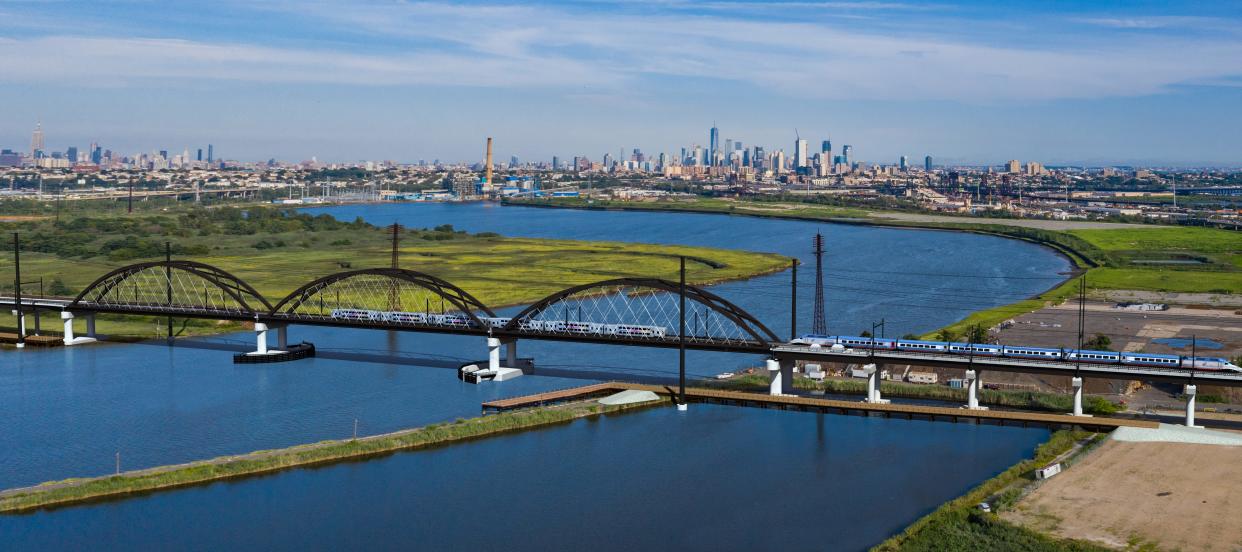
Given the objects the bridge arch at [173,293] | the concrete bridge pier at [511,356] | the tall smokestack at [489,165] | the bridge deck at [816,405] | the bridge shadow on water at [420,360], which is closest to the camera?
the bridge deck at [816,405]

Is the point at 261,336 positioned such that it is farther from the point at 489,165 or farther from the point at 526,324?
the point at 489,165

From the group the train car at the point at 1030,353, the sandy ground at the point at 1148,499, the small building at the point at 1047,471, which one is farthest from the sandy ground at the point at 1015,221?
the small building at the point at 1047,471

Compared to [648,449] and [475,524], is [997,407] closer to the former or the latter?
[648,449]

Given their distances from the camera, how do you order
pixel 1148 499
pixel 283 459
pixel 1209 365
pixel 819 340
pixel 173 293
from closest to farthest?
pixel 1148 499 < pixel 283 459 < pixel 1209 365 < pixel 819 340 < pixel 173 293

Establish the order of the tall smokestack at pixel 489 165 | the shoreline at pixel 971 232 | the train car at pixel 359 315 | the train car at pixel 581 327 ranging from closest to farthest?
1. the train car at pixel 581 327
2. the train car at pixel 359 315
3. the shoreline at pixel 971 232
4. the tall smokestack at pixel 489 165

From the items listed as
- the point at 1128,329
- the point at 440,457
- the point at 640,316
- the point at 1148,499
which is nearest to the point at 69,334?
the point at 640,316

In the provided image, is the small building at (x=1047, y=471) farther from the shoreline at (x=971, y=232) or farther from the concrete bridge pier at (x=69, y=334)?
the concrete bridge pier at (x=69, y=334)

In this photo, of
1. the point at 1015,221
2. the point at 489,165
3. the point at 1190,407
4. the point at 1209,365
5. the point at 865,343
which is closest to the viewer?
the point at 1190,407
